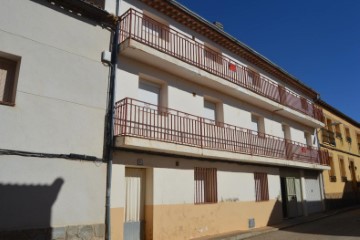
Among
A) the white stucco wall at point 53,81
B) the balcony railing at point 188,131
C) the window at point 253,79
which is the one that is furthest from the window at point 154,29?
the window at point 253,79

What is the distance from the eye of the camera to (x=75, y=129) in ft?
25.8

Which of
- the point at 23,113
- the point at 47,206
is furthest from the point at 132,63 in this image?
the point at 47,206

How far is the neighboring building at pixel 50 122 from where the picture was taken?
22.2ft

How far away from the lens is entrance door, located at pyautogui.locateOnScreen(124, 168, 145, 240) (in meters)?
8.94

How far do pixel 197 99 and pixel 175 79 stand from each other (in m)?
1.29

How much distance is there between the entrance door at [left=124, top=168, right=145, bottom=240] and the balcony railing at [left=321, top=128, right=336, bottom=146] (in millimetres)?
15983

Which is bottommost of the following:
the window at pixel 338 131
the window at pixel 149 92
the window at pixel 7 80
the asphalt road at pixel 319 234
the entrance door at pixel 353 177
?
the asphalt road at pixel 319 234

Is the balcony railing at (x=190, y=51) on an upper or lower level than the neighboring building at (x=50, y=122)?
upper

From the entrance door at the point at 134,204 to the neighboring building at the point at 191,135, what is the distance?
3cm

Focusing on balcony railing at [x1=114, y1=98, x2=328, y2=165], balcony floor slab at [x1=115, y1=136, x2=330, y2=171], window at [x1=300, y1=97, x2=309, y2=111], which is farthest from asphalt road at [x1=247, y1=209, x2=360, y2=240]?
window at [x1=300, y1=97, x2=309, y2=111]

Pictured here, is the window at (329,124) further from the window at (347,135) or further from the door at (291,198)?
the door at (291,198)

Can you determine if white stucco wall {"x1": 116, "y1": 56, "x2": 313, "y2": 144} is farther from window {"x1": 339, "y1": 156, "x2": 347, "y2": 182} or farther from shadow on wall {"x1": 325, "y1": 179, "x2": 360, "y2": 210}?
window {"x1": 339, "y1": 156, "x2": 347, "y2": 182}

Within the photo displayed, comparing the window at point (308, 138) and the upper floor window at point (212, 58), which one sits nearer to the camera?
the upper floor window at point (212, 58)

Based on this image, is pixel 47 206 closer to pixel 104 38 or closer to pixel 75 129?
pixel 75 129
